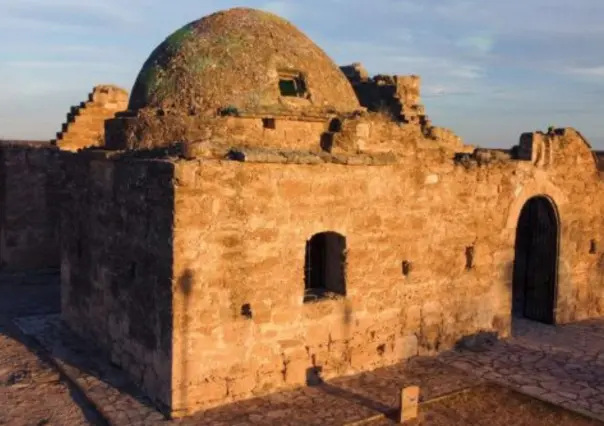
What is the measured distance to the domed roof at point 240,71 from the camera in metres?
7.81

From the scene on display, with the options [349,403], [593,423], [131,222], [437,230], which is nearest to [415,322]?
[437,230]

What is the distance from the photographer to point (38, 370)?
7473mm

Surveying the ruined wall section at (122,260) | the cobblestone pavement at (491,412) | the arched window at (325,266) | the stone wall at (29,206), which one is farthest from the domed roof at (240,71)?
the stone wall at (29,206)

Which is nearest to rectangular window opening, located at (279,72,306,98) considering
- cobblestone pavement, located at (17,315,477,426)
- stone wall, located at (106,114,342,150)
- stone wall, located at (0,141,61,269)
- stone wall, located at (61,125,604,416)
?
stone wall, located at (106,114,342,150)

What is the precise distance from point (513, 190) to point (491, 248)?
97 centimetres

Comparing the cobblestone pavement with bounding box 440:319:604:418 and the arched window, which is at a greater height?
the arched window

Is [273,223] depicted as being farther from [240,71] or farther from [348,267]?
[240,71]

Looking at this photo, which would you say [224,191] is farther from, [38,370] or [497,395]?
[497,395]

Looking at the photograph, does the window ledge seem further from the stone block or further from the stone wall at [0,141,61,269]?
the stone wall at [0,141,61,269]

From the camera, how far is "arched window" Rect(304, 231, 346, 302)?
7445mm

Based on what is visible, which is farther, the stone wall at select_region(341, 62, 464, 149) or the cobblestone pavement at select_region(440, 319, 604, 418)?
the stone wall at select_region(341, 62, 464, 149)

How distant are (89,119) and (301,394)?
26.8 feet

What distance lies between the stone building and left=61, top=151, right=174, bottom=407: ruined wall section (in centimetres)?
3

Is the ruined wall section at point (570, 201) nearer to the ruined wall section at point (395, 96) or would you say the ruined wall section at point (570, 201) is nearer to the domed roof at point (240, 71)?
the ruined wall section at point (395, 96)
